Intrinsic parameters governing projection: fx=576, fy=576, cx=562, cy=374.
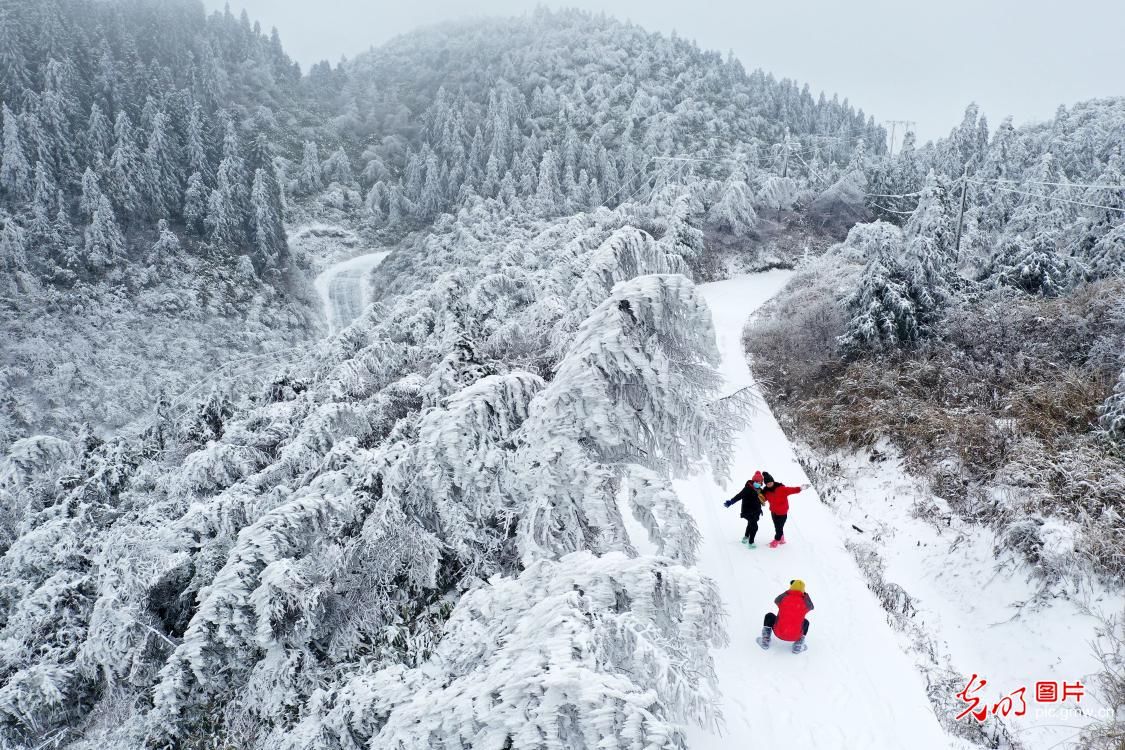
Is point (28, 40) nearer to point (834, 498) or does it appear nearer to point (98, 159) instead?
point (98, 159)

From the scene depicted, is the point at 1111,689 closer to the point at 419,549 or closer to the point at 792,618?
the point at 792,618

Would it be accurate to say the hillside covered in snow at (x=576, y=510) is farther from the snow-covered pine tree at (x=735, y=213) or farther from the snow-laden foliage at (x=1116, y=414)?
the snow-covered pine tree at (x=735, y=213)

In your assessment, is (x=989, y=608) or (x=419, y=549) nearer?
(x=419, y=549)

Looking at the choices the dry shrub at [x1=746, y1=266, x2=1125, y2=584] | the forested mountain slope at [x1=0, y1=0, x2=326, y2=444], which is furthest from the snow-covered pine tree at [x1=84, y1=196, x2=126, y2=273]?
the dry shrub at [x1=746, y1=266, x2=1125, y2=584]

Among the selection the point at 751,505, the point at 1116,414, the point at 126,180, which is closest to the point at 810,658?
the point at 751,505

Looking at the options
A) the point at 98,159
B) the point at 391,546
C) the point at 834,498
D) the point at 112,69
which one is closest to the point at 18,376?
the point at 98,159

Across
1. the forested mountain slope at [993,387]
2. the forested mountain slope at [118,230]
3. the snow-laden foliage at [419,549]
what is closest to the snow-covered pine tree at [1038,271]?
the forested mountain slope at [993,387]
